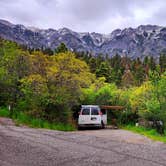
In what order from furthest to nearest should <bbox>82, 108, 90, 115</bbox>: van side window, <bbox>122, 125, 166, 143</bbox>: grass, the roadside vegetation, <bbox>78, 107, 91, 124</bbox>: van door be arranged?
1. <bbox>82, 108, 90, 115</bbox>: van side window
2. <bbox>78, 107, 91, 124</bbox>: van door
3. the roadside vegetation
4. <bbox>122, 125, 166, 143</bbox>: grass

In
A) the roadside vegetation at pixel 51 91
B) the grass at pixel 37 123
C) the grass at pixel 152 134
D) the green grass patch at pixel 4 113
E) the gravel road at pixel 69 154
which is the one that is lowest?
the gravel road at pixel 69 154

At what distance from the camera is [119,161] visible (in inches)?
489

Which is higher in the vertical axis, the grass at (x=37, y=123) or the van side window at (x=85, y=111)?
the van side window at (x=85, y=111)

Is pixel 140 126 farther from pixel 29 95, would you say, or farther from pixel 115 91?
pixel 29 95

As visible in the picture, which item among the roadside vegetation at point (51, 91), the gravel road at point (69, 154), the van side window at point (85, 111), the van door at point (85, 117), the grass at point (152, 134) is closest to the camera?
the gravel road at point (69, 154)

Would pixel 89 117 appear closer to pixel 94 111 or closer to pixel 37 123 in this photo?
pixel 94 111

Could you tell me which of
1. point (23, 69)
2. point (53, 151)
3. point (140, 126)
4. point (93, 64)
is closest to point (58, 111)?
point (23, 69)

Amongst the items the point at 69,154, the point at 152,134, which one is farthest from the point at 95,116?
the point at 69,154

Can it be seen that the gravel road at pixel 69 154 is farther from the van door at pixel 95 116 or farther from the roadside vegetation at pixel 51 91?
the van door at pixel 95 116

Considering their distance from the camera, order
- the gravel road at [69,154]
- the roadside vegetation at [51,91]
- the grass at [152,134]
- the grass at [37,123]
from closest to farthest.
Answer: the gravel road at [69,154] → the grass at [152,134] → the grass at [37,123] → the roadside vegetation at [51,91]

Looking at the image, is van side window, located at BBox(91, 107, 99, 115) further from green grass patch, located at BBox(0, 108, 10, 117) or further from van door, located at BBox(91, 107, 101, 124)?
green grass patch, located at BBox(0, 108, 10, 117)

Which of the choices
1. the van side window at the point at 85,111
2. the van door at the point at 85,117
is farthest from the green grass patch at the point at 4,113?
the van side window at the point at 85,111

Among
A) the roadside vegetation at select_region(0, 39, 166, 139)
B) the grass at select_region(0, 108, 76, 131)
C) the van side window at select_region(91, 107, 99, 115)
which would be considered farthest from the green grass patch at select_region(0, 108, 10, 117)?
the van side window at select_region(91, 107, 99, 115)

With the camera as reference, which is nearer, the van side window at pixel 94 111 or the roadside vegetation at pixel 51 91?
the roadside vegetation at pixel 51 91
